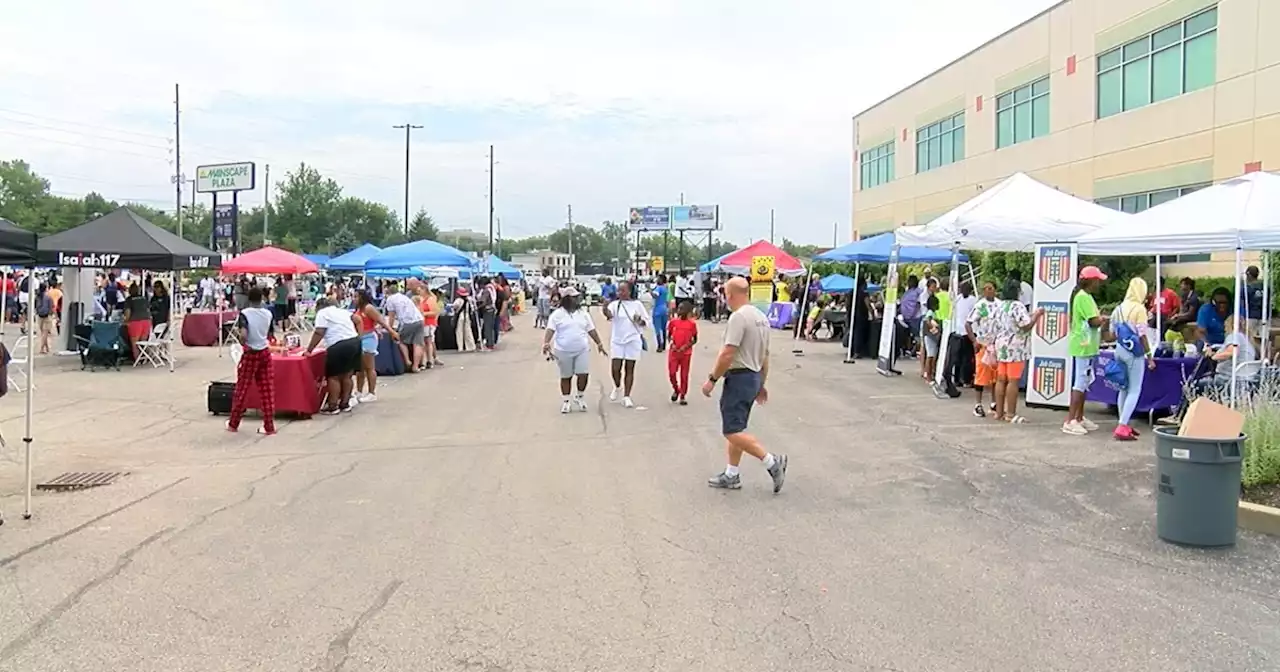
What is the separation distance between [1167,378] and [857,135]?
142 feet

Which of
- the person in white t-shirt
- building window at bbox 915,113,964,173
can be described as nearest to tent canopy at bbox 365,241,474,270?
the person in white t-shirt

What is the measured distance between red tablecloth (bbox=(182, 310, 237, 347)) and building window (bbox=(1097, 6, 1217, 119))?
2415 centimetres

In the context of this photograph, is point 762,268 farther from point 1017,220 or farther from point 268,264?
point 1017,220

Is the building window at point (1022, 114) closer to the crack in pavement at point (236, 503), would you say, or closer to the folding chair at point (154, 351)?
the folding chair at point (154, 351)

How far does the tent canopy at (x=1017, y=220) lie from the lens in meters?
13.5

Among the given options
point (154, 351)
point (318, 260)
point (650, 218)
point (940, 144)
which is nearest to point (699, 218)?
point (650, 218)

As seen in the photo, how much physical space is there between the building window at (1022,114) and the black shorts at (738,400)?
27.3 metres

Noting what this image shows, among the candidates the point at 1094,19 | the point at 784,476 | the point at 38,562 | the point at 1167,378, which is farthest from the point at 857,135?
the point at 38,562

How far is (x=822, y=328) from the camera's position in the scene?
98.1 ft

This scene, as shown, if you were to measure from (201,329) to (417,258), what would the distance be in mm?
5808

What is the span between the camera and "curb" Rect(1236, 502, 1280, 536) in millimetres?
6793

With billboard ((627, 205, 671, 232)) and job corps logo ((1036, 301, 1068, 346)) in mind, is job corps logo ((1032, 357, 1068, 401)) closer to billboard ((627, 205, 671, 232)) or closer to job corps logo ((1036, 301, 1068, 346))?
job corps logo ((1036, 301, 1068, 346))

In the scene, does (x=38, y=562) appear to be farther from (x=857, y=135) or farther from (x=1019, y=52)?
(x=857, y=135)

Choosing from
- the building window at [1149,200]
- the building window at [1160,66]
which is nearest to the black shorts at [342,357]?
the building window at [1149,200]
